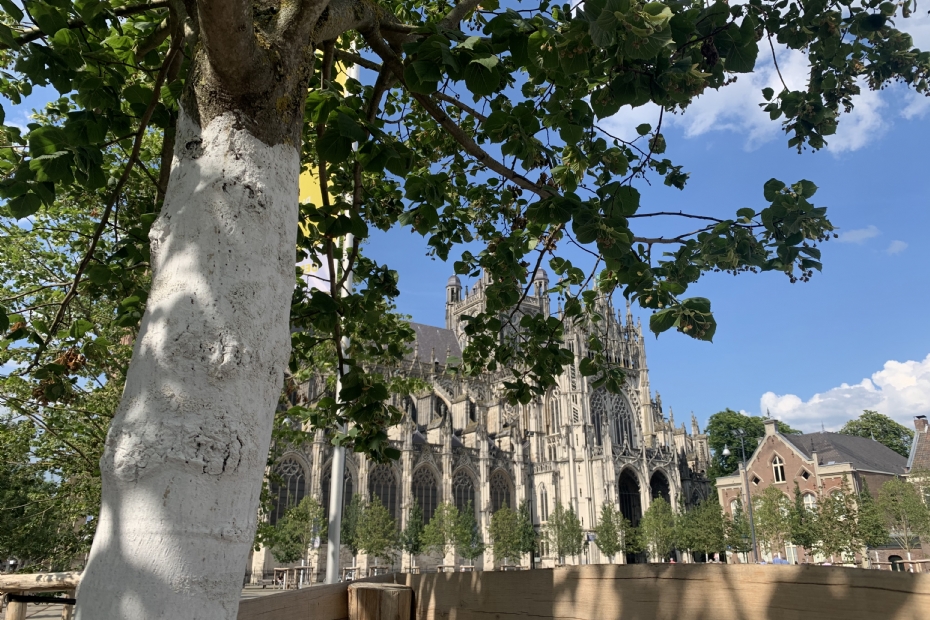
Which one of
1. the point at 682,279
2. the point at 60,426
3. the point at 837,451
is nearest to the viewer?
the point at 682,279

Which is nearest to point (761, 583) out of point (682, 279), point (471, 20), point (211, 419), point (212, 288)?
point (211, 419)

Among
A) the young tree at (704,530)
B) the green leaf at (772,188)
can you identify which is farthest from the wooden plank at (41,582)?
the young tree at (704,530)

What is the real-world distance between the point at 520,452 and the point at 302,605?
1898 inches

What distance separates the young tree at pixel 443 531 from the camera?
39000mm

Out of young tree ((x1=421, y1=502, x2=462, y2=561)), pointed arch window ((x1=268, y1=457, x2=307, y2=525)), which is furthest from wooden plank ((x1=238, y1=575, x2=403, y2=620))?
young tree ((x1=421, y1=502, x2=462, y2=561))

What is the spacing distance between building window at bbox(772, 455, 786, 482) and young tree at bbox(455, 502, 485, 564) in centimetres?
2255

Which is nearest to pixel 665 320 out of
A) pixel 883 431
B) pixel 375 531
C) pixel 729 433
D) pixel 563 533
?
pixel 375 531

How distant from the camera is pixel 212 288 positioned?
1509 millimetres

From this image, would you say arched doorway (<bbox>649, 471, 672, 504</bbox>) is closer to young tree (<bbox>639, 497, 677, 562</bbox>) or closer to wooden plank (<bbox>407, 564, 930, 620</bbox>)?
young tree (<bbox>639, 497, 677, 562</bbox>)

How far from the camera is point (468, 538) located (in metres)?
39.9

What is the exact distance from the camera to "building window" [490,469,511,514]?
157ft

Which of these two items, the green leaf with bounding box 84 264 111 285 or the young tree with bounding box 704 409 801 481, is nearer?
the green leaf with bounding box 84 264 111 285

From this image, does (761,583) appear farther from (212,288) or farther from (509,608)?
(212,288)

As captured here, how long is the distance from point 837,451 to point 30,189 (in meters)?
53.3
